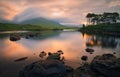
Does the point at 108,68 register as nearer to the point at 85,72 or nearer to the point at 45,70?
the point at 85,72

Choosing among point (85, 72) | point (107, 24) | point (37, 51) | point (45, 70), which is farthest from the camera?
point (107, 24)

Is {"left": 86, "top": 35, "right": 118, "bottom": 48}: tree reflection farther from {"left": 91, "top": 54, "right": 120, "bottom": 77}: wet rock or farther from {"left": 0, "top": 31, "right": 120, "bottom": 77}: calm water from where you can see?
{"left": 91, "top": 54, "right": 120, "bottom": 77}: wet rock

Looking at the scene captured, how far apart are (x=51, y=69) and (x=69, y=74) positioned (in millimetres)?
4714

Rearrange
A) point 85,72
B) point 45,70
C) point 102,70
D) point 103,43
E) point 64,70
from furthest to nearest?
point 103,43, point 85,72, point 102,70, point 64,70, point 45,70

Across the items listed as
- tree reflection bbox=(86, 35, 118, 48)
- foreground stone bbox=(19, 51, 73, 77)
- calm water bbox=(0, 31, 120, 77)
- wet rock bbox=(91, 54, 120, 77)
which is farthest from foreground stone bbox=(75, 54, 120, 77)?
tree reflection bbox=(86, 35, 118, 48)

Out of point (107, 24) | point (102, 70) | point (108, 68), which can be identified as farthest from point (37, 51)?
point (107, 24)

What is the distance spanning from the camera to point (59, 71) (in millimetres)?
26000

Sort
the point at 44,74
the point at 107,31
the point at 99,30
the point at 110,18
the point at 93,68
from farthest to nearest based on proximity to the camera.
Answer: the point at 110,18 < the point at 99,30 < the point at 107,31 < the point at 93,68 < the point at 44,74

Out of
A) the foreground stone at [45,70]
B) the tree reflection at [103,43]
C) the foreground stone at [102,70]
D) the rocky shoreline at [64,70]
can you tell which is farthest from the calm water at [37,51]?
the foreground stone at [102,70]

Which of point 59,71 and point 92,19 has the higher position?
point 92,19

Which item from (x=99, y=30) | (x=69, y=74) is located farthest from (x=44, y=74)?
(x=99, y=30)

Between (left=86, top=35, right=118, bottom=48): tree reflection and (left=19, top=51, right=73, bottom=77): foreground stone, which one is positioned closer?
(left=19, top=51, right=73, bottom=77): foreground stone

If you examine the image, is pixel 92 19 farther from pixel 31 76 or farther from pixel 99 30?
pixel 31 76

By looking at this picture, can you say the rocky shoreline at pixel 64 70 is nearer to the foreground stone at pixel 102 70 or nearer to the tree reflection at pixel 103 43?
the foreground stone at pixel 102 70
